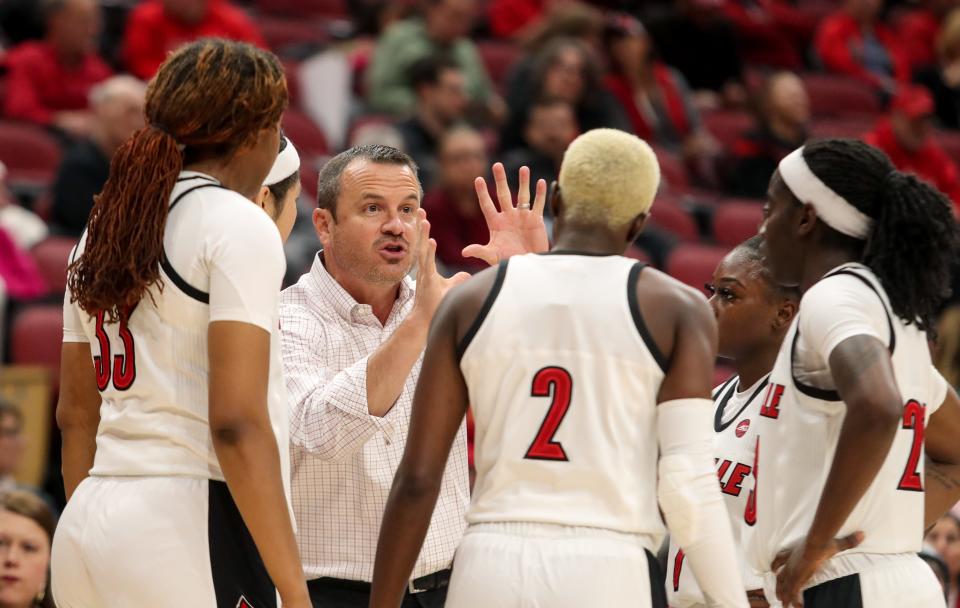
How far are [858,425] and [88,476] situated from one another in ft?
5.73

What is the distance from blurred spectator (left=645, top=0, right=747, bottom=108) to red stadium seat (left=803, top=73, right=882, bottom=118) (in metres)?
0.72

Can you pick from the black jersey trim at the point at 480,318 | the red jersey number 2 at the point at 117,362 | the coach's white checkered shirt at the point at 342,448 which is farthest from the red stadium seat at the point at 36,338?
the black jersey trim at the point at 480,318

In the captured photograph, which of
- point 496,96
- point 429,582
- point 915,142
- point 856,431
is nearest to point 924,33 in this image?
point 915,142

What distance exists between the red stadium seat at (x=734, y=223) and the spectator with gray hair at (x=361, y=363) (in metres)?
6.05

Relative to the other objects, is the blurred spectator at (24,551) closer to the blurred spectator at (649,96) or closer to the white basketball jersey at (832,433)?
the white basketball jersey at (832,433)

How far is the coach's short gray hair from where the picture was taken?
14.2 feet

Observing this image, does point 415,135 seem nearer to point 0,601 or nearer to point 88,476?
point 0,601

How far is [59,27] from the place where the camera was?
9133 millimetres

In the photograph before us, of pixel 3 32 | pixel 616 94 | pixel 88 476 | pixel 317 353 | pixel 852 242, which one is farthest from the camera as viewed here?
pixel 616 94

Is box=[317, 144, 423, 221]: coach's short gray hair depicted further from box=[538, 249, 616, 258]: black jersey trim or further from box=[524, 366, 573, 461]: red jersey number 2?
box=[524, 366, 573, 461]: red jersey number 2

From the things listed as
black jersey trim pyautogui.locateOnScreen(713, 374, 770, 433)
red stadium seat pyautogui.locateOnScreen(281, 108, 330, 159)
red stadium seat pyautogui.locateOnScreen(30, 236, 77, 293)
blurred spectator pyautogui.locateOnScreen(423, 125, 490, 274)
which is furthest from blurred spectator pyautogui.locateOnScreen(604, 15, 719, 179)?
black jersey trim pyautogui.locateOnScreen(713, 374, 770, 433)

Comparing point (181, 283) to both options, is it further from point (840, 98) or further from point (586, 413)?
point (840, 98)

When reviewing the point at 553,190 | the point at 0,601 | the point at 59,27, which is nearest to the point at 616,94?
the point at 59,27

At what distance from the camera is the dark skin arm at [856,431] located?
3229mm
